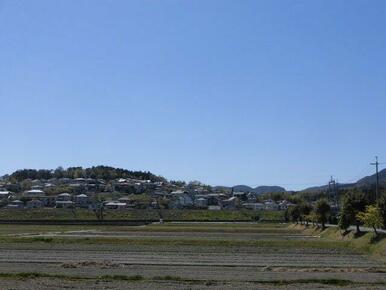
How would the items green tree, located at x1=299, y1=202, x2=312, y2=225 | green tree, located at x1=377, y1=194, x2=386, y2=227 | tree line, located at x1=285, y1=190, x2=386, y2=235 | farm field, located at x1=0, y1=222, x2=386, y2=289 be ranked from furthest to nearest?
green tree, located at x1=299, y1=202, x2=312, y2=225 < tree line, located at x1=285, y1=190, x2=386, y2=235 < green tree, located at x1=377, y1=194, x2=386, y2=227 < farm field, located at x1=0, y1=222, x2=386, y2=289

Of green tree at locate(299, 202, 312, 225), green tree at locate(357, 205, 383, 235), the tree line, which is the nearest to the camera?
green tree at locate(357, 205, 383, 235)

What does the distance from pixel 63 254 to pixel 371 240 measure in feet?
90.4

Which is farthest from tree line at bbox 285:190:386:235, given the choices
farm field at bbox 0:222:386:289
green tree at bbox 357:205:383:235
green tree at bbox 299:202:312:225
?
green tree at bbox 299:202:312:225

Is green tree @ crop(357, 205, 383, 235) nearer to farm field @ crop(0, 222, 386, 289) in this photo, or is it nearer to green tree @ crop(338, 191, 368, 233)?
farm field @ crop(0, 222, 386, 289)

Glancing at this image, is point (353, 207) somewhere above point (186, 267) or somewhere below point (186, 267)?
above

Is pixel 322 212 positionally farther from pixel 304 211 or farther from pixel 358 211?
pixel 304 211

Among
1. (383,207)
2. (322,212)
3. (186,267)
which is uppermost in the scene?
(383,207)

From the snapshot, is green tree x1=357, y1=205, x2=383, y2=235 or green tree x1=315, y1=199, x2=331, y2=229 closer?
green tree x1=357, y1=205, x2=383, y2=235

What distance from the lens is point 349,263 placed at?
4122 cm

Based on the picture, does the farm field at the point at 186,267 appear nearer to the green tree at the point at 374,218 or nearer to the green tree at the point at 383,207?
the green tree at the point at 374,218

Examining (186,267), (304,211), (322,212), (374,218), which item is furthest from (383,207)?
(304,211)

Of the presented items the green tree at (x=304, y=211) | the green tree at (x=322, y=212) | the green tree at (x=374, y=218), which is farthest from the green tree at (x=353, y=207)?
the green tree at (x=304, y=211)

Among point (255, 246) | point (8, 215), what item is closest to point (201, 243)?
point (255, 246)

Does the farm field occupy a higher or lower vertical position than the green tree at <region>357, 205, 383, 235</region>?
lower
